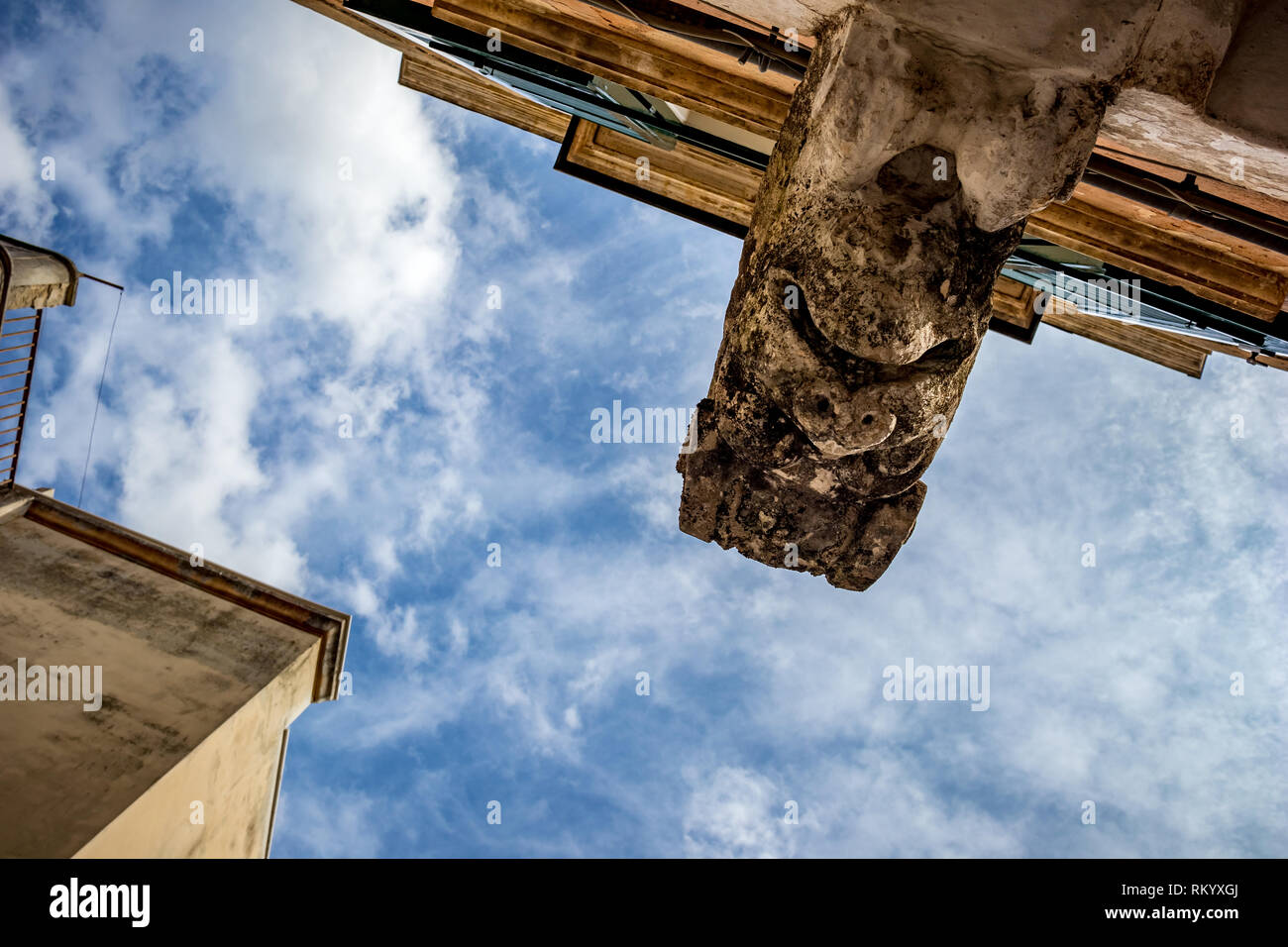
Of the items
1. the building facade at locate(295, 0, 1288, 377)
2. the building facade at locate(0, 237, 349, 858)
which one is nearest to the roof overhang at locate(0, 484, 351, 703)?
the building facade at locate(0, 237, 349, 858)

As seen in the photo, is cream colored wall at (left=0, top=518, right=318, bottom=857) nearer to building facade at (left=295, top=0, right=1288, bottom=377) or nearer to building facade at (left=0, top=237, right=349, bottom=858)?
building facade at (left=0, top=237, right=349, bottom=858)

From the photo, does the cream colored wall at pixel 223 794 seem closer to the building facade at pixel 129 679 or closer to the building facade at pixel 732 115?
the building facade at pixel 129 679

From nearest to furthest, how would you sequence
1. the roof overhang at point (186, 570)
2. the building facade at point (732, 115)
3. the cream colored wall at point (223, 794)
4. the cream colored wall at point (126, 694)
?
the cream colored wall at point (126, 694) → the cream colored wall at point (223, 794) → the building facade at point (732, 115) → the roof overhang at point (186, 570)

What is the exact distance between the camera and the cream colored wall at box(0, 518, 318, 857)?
442 cm

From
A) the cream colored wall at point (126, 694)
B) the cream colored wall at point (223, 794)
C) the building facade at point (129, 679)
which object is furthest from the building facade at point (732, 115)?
the cream colored wall at point (223, 794)

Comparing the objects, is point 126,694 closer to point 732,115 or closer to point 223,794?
point 223,794

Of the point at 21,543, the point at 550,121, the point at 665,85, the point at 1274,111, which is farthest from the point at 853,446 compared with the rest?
the point at 21,543

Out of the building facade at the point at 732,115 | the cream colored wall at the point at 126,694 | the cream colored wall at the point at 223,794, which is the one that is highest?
the building facade at the point at 732,115

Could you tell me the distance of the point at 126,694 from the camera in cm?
523

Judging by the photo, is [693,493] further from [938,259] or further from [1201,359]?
[1201,359]

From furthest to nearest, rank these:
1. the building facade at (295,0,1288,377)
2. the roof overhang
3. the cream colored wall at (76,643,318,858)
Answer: the roof overhang → the building facade at (295,0,1288,377) → the cream colored wall at (76,643,318,858)

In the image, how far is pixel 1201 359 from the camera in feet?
24.7

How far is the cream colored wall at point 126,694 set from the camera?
4.42 metres
